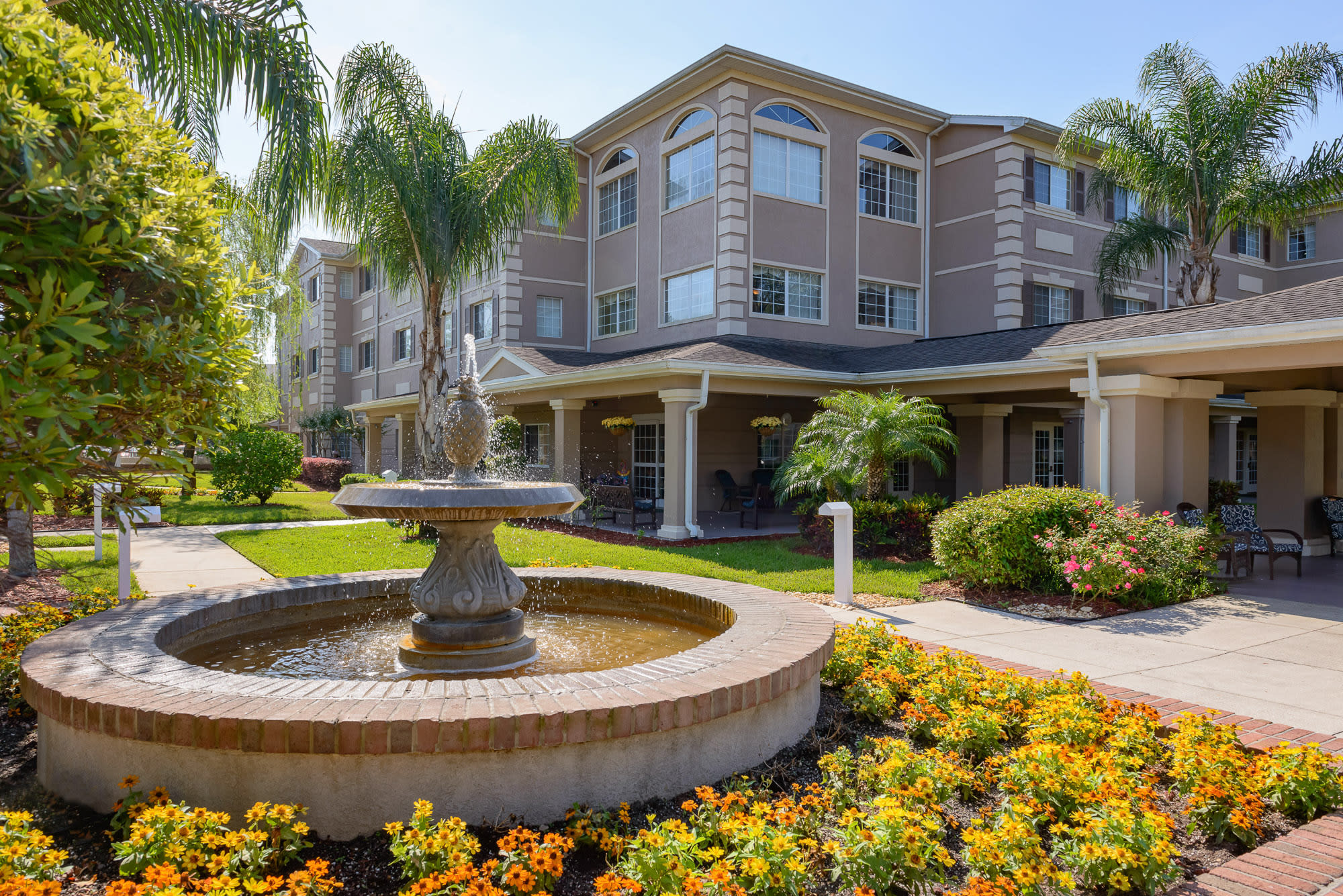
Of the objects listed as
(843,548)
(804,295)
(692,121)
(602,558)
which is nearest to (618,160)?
(692,121)

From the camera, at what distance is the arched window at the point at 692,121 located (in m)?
17.7

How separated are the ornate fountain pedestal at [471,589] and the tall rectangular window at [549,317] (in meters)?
16.8

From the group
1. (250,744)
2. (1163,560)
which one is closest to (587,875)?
(250,744)

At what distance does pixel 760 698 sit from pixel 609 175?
63.1 feet

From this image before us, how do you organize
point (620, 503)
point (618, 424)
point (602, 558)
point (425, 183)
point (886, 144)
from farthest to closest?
point (886, 144), point (618, 424), point (620, 503), point (425, 183), point (602, 558)

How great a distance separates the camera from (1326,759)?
3646 mm

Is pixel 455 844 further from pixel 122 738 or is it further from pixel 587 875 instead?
pixel 122 738

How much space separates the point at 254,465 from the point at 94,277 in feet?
60.1

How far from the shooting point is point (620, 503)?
648 inches

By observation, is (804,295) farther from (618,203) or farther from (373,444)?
(373,444)

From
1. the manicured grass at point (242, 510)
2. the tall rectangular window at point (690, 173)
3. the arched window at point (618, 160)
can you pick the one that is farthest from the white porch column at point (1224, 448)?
the manicured grass at point (242, 510)

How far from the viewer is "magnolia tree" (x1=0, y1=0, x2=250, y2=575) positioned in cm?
271

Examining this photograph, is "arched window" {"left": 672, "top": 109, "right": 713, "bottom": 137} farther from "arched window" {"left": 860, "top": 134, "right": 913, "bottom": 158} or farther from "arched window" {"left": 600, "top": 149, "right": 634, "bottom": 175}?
"arched window" {"left": 860, "top": 134, "right": 913, "bottom": 158}

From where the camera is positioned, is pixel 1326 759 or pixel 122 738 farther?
pixel 1326 759
